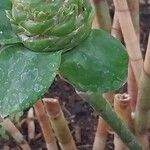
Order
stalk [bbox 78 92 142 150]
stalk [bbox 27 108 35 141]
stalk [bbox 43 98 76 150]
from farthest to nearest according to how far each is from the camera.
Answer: stalk [bbox 27 108 35 141], stalk [bbox 43 98 76 150], stalk [bbox 78 92 142 150]

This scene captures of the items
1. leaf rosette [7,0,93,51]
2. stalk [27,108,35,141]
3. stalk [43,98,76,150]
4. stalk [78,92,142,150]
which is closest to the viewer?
leaf rosette [7,0,93,51]

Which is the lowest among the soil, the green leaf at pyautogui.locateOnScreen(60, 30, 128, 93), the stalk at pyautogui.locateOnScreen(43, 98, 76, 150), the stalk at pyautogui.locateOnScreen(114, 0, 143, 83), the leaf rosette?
the soil

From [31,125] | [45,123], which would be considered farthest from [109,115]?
[31,125]

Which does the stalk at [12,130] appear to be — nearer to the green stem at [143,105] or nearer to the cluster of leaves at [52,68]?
the green stem at [143,105]

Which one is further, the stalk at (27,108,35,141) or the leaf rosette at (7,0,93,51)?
the stalk at (27,108,35,141)

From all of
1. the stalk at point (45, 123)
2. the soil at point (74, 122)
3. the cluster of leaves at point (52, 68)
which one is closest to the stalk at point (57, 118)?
the stalk at point (45, 123)

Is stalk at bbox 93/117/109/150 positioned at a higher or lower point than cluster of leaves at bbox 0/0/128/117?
lower

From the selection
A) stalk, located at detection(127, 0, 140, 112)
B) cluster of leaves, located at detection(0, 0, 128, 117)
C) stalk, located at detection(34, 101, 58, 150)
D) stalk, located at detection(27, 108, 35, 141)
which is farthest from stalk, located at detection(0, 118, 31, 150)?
cluster of leaves, located at detection(0, 0, 128, 117)

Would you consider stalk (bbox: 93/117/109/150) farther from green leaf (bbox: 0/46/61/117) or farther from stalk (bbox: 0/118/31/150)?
green leaf (bbox: 0/46/61/117)
